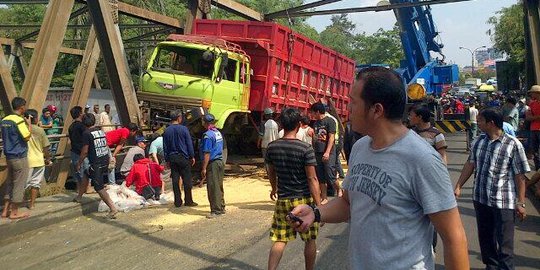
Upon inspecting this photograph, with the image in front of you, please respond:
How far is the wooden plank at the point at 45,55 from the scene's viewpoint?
7977 mm

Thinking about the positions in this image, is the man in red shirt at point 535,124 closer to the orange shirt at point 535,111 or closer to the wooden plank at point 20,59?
the orange shirt at point 535,111

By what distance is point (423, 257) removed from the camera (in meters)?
1.97

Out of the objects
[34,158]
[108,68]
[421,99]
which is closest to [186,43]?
[108,68]

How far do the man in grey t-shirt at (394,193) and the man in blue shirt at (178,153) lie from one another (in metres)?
6.04

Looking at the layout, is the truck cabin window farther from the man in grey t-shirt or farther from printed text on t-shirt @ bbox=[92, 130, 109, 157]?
the man in grey t-shirt

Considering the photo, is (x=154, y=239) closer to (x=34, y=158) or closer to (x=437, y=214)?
(x=34, y=158)

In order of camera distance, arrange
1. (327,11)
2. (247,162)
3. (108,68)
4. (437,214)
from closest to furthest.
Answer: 1. (437,214)
2. (108,68)
3. (247,162)
4. (327,11)

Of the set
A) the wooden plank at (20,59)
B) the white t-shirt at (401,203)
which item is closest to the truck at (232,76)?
the white t-shirt at (401,203)

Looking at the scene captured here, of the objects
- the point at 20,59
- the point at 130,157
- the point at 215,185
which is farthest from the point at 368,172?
the point at 20,59

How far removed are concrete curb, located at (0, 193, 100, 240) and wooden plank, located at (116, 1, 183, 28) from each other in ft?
14.9

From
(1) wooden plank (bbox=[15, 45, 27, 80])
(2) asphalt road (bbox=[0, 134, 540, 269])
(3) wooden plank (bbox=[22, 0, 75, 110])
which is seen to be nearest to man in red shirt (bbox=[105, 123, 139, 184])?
(3) wooden plank (bbox=[22, 0, 75, 110])

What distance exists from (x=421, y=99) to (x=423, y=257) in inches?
424

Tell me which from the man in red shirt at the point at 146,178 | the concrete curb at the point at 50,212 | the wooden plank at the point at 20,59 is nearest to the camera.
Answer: the concrete curb at the point at 50,212

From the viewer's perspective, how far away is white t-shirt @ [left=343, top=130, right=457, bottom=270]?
189 cm
